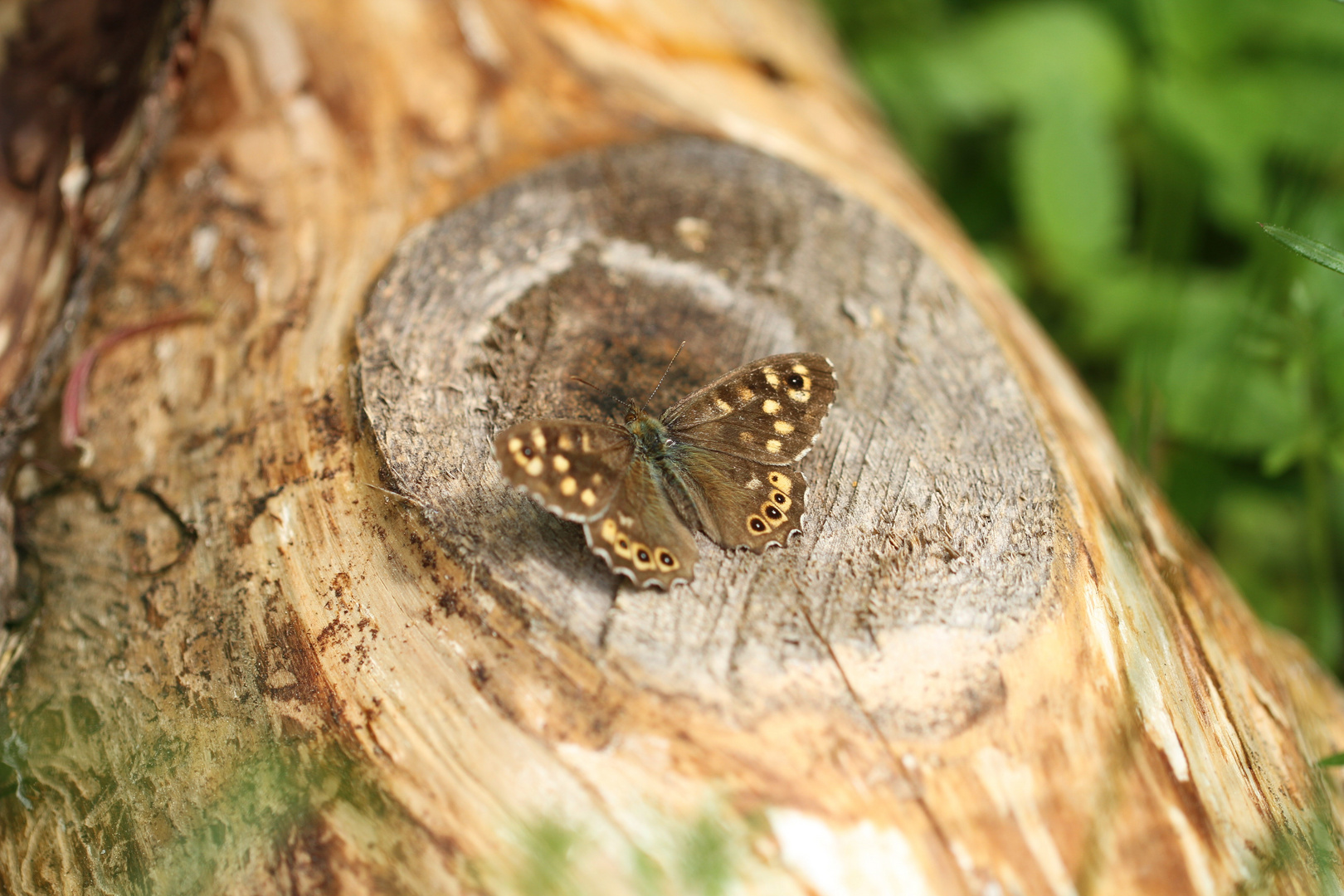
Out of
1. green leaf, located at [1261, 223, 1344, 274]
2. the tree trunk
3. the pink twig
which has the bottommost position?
the pink twig

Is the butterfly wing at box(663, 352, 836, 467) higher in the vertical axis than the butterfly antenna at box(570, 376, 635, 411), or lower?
higher

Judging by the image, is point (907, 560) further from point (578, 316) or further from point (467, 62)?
point (467, 62)

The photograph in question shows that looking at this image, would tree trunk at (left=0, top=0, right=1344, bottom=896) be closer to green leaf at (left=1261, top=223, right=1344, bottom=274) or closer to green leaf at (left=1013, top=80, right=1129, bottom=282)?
green leaf at (left=1261, top=223, right=1344, bottom=274)

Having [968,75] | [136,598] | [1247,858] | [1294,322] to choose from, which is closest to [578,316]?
[136,598]

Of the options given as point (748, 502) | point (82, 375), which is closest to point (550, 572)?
point (748, 502)

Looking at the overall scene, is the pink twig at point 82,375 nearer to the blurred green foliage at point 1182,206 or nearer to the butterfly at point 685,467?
the butterfly at point 685,467

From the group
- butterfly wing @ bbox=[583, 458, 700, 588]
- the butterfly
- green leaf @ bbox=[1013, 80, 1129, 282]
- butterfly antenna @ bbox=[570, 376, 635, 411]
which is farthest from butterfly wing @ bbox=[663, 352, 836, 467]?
green leaf @ bbox=[1013, 80, 1129, 282]
